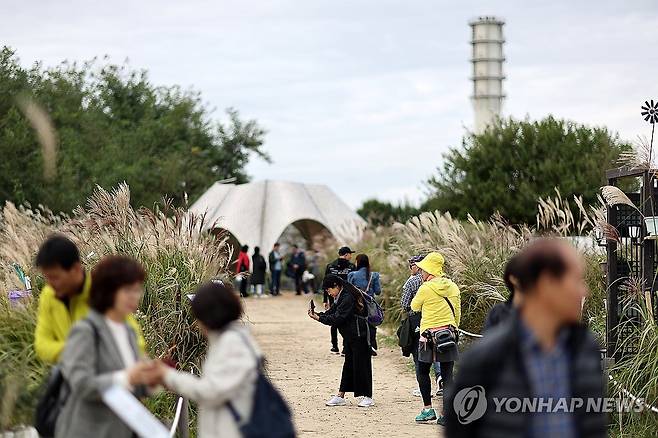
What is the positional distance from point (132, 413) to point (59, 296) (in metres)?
1.00

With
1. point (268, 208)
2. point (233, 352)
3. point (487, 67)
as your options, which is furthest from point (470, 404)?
point (487, 67)

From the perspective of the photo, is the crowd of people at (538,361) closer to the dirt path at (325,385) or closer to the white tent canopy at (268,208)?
the dirt path at (325,385)

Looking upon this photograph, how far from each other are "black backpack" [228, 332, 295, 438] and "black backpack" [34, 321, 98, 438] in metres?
0.90

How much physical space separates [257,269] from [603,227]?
83.8 feet

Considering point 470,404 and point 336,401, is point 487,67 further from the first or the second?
point 470,404

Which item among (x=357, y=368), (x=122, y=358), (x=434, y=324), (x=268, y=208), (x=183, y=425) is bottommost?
(x=183, y=425)

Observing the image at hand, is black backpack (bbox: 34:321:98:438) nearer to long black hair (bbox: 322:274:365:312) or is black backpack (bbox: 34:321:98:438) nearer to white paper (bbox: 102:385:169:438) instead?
white paper (bbox: 102:385:169:438)

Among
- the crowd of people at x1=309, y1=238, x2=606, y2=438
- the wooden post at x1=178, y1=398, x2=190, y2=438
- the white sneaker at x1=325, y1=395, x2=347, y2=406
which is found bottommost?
the white sneaker at x1=325, y1=395, x2=347, y2=406

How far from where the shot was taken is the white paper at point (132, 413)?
5.05 meters

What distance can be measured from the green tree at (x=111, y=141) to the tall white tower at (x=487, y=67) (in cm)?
1092

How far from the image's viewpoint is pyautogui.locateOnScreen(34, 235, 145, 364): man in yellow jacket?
577 centimetres

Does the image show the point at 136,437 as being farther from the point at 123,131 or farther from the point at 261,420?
the point at 123,131

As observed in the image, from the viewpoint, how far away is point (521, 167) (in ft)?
127

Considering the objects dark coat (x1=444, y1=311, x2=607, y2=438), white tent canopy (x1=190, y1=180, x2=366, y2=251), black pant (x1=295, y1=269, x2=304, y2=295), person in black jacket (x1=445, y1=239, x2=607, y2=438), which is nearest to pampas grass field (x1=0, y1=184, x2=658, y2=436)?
dark coat (x1=444, y1=311, x2=607, y2=438)
